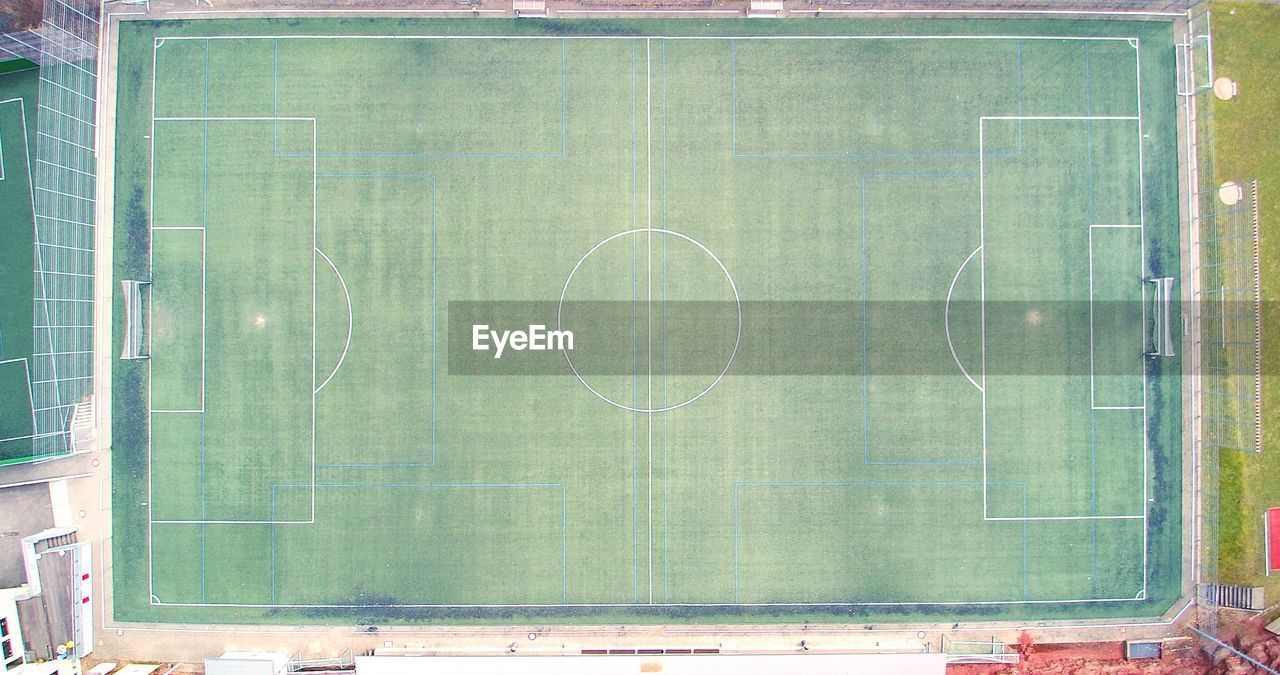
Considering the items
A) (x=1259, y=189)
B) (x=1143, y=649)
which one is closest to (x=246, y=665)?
(x=1143, y=649)

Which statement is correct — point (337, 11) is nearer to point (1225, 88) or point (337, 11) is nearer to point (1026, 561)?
point (1026, 561)

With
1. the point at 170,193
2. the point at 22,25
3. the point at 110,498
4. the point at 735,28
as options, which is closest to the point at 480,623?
the point at 110,498

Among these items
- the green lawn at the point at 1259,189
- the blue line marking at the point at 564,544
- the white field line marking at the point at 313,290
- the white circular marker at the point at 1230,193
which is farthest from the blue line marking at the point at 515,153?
the white circular marker at the point at 1230,193

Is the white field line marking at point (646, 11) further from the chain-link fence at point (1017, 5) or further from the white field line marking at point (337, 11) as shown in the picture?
the chain-link fence at point (1017, 5)

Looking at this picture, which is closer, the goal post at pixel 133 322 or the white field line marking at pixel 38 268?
the white field line marking at pixel 38 268

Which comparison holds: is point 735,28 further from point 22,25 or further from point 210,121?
point 22,25
